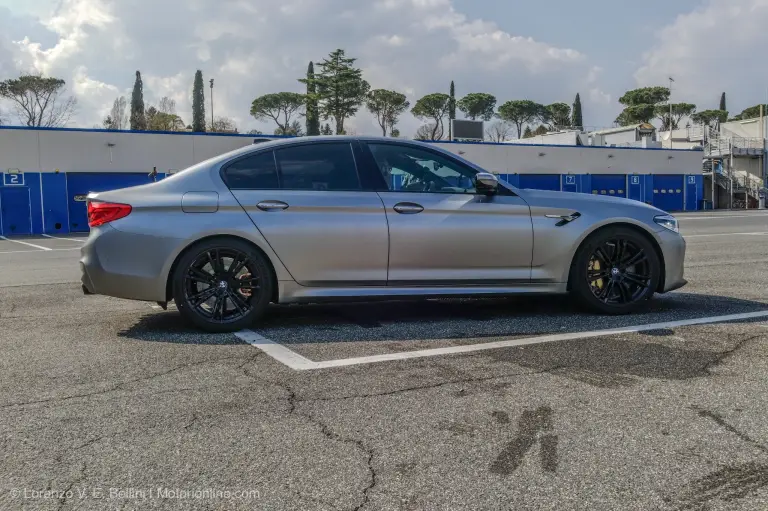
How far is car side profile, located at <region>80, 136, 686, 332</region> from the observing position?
193 inches

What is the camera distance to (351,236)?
5.03 metres

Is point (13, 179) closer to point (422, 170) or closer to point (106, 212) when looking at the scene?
point (106, 212)

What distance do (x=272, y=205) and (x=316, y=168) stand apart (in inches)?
19.1

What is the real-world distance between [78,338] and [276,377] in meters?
1.97

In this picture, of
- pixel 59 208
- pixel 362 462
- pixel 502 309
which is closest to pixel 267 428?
pixel 362 462

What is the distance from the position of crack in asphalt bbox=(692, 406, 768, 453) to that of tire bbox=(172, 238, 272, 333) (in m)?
3.07

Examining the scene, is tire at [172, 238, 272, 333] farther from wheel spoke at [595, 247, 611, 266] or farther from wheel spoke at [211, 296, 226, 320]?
Result: wheel spoke at [595, 247, 611, 266]

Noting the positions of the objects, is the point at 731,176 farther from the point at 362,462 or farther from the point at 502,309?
the point at 362,462

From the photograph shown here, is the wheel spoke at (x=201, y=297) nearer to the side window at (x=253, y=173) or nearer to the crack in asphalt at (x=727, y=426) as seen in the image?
the side window at (x=253, y=173)

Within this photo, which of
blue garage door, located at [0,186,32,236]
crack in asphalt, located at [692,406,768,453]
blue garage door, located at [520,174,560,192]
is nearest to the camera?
crack in asphalt, located at [692,406,768,453]

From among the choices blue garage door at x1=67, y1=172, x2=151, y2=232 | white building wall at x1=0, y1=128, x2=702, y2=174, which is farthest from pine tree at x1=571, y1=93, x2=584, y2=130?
blue garage door at x1=67, y1=172, x2=151, y2=232

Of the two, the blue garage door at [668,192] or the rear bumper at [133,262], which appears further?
the blue garage door at [668,192]

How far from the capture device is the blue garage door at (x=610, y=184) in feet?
145

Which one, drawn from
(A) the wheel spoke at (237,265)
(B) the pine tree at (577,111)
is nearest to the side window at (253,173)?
(A) the wheel spoke at (237,265)
